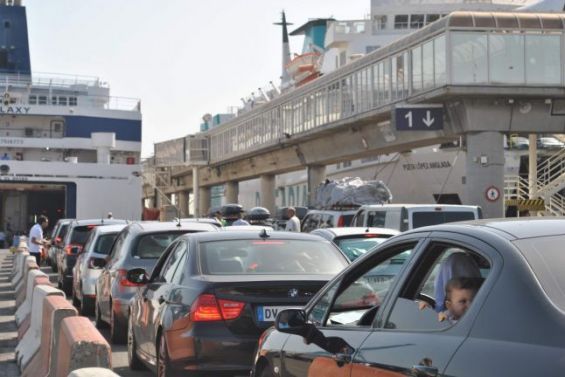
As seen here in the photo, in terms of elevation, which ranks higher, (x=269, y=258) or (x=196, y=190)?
(x=196, y=190)

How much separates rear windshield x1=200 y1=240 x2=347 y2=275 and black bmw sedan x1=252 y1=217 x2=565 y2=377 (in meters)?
2.57

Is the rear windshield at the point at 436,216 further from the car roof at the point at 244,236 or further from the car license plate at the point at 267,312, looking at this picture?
the car license plate at the point at 267,312

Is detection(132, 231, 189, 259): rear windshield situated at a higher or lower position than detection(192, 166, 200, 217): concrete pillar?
lower

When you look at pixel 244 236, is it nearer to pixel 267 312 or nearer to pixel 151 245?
pixel 267 312

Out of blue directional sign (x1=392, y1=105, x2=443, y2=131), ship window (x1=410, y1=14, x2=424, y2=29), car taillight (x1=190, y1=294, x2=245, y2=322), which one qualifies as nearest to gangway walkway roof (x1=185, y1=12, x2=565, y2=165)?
blue directional sign (x1=392, y1=105, x2=443, y2=131)

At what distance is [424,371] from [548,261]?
64cm

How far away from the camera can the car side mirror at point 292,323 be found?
491 centimetres

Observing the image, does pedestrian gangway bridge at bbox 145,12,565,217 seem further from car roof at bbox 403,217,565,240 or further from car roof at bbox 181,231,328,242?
car roof at bbox 403,217,565,240

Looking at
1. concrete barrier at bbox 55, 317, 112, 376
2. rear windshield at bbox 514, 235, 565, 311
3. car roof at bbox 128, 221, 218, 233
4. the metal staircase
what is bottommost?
concrete barrier at bbox 55, 317, 112, 376

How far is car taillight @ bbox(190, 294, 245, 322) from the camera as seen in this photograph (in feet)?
24.0

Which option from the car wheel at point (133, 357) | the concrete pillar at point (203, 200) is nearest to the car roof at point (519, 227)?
the car wheel at point (133, 357)

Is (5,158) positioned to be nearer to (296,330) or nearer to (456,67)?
(456,67)

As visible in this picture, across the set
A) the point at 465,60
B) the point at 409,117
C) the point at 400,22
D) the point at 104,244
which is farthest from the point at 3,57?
the point at 104,244

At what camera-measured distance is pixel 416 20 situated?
192 feet
